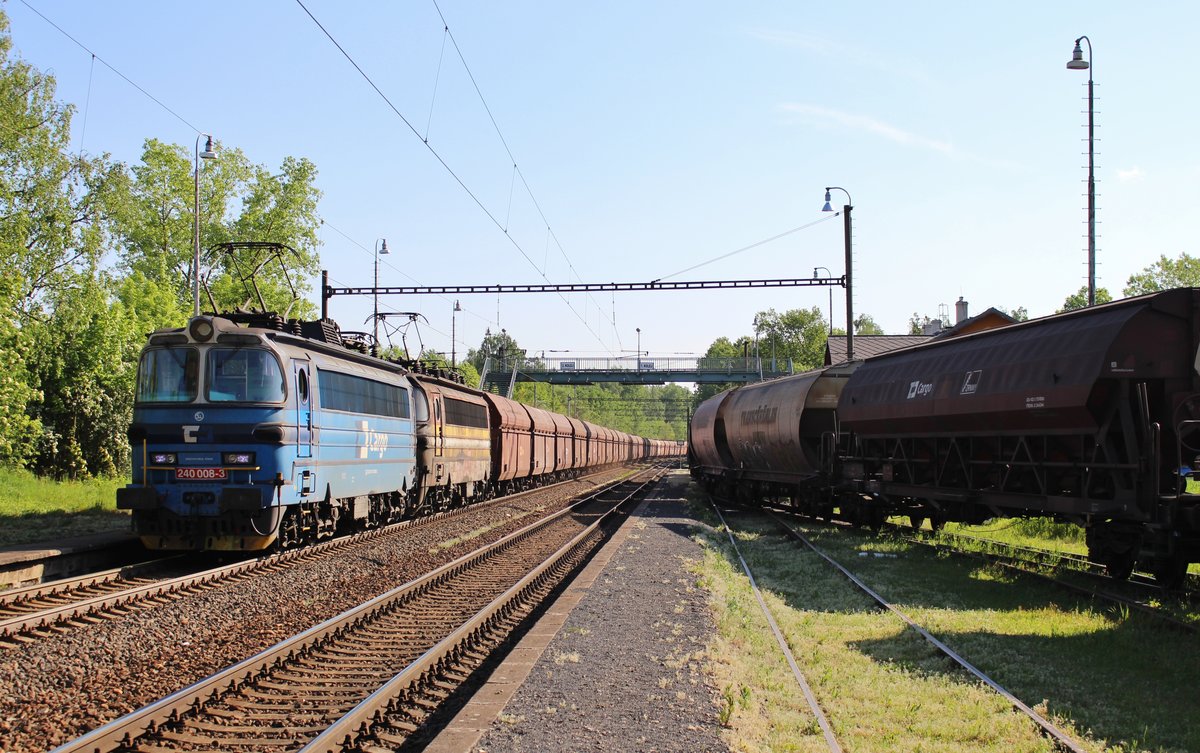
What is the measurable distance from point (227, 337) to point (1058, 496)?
39.0 feet

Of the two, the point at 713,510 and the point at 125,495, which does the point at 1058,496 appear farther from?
the point at 713,510

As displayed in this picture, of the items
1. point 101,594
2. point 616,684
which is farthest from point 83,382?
point 616,684

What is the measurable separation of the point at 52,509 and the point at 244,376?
10915mm

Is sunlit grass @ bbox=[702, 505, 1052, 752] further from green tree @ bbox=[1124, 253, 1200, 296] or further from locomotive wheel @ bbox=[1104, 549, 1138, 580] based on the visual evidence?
green tree @ bbox=[1124, 253, 1200, 296]

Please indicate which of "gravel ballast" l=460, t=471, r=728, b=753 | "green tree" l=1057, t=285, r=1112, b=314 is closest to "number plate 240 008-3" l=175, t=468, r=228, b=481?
"gravel ballast" l=460, t=471, r=728, b=753

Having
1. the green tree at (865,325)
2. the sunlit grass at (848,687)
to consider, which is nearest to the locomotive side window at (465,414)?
the sunlit grass at (848,687)

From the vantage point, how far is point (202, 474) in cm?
1392

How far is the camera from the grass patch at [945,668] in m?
6.99

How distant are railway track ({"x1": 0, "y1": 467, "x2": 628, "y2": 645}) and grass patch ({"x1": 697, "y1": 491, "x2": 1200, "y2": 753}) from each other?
246 inches

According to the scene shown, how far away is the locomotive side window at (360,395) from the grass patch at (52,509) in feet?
15.3

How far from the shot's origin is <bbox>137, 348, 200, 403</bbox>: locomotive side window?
14.3 meters

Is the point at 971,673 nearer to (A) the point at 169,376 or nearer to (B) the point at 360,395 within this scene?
(A) the point at 169,376

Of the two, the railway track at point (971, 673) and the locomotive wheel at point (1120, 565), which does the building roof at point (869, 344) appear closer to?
the railway track at point (971, 673)

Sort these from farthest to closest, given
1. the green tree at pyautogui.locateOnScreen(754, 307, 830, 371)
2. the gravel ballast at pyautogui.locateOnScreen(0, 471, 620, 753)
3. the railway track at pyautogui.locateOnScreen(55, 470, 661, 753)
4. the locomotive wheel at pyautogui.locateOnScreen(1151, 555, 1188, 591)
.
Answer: the green tree at pyautogui.locateOnScreen(754, 307, 830, 371)
the locomotive wheel at pyautogui.locateOnScreen(1151, 555, 1188, 591)
the gravel ballast at pyautogui.locateOnScreen(0, 471, 620, 753)
the railway track at pyautogui.locateOnScreen(55, 470, 661, 753)
